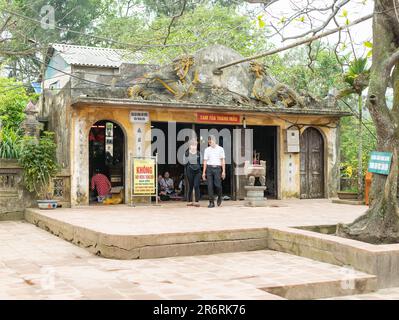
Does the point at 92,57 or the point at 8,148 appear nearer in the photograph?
the point at 8,148

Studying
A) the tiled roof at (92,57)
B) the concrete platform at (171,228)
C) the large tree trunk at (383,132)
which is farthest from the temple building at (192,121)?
the large tree trunk at (383,132)

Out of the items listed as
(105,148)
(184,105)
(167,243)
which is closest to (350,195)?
(184,105)

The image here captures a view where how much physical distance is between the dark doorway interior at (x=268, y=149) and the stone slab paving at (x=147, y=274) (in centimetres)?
815

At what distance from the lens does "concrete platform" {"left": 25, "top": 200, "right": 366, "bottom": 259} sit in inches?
267

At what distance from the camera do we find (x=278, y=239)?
7.38 meters

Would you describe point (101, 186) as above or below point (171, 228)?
above

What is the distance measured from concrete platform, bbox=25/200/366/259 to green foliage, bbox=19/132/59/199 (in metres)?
0.62

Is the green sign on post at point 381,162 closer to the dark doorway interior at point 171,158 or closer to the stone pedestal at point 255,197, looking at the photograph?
the stone pedestal at point 255,197

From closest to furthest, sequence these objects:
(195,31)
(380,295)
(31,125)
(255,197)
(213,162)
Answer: (380,295), (213,162), (31,125), (255,197), (195,31)

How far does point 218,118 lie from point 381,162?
23.4ft

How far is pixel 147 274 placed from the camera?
5.64m

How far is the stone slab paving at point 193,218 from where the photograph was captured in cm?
761

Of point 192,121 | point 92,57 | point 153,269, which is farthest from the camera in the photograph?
point 92,57

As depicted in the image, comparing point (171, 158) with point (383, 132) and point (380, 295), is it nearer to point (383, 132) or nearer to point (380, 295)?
point (383, 132)
